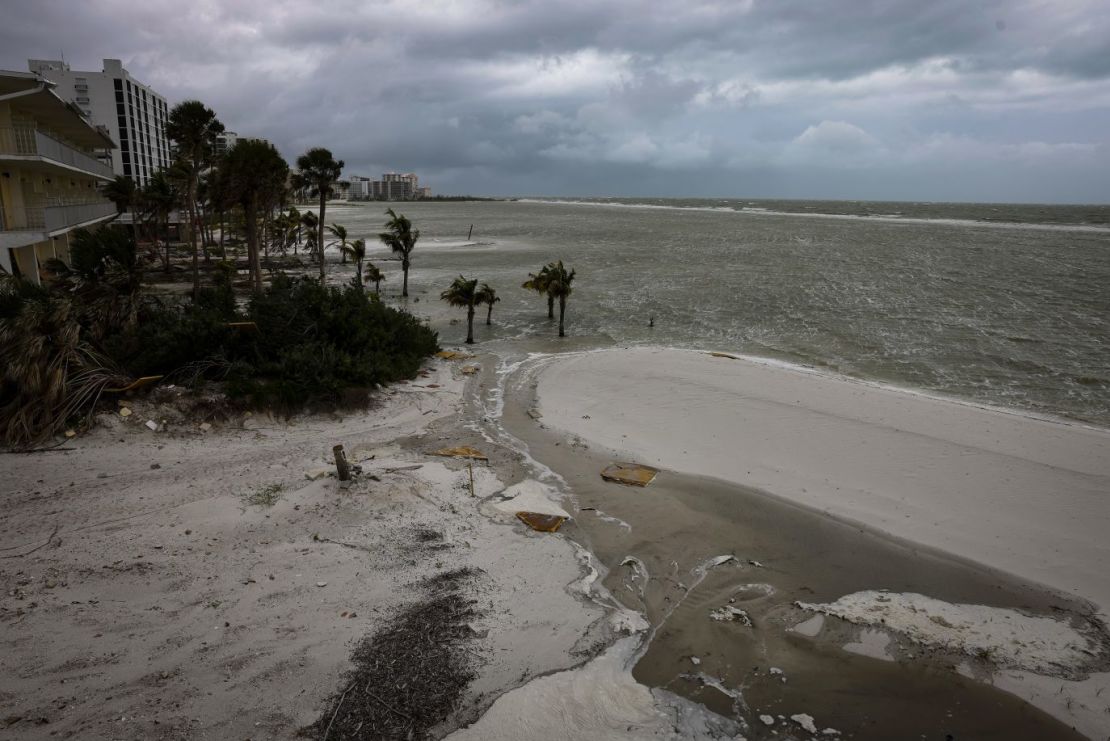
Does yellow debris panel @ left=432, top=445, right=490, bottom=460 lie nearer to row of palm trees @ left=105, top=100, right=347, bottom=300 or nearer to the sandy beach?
the sandy beach

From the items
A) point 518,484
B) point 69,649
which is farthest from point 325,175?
point 69,649

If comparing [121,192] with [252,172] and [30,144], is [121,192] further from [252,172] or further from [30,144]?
[30,144]

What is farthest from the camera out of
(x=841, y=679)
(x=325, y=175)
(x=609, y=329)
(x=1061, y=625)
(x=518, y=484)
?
(x=325, y=175)

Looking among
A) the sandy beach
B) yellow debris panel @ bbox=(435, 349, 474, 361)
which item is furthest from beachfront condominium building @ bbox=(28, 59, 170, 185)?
the sandy beach

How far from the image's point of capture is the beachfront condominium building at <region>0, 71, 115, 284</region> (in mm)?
22562

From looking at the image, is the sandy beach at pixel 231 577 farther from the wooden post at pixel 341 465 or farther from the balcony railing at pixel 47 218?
the balcony railing at pixel 47 218

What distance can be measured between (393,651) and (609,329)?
2322 centimetres

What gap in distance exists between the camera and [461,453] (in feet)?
43.5

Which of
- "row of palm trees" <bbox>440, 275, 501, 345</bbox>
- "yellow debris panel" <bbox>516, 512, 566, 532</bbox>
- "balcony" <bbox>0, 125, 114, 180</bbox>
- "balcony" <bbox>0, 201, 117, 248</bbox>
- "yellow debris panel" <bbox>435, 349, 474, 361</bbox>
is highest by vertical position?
"balcony" <bbox>0, 125, 114, 180</bbox>

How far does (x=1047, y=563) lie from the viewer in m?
10.1

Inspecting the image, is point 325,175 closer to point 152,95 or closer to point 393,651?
point 393,651

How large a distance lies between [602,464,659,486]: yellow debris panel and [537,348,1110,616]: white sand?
2.20 ft

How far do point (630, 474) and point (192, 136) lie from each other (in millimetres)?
30759

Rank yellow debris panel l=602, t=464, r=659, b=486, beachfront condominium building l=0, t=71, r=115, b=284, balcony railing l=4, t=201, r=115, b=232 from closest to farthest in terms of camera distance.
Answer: yellow debris panel l=602, t=464, r=659, b=486 < beachfront condominium building l=0, t=71, r=115, b=284 < balcony railing l=4, t=201, r=115, b=232
